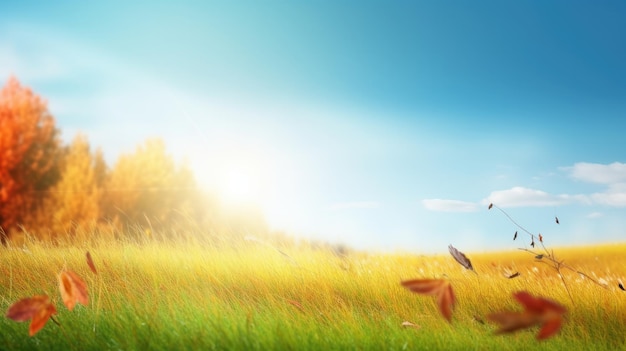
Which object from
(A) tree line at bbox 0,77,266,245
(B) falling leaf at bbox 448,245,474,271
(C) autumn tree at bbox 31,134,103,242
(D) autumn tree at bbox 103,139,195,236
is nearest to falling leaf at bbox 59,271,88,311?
(B) falling leaf at bbox 448,245,474,271

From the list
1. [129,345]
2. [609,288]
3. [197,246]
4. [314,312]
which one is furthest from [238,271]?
[609,288]

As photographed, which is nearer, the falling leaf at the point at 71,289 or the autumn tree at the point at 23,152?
the falling leaf at the point at 71,289

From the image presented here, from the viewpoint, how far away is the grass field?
3.04m

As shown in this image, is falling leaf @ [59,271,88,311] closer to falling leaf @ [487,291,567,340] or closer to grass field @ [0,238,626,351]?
grass field @ [0,238,626,351]

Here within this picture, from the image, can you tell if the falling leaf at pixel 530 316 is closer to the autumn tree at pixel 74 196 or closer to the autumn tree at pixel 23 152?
the autumn tree at pixel 74 196

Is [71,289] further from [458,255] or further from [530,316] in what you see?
[530,316]

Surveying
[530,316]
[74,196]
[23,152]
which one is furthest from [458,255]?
[23,152]

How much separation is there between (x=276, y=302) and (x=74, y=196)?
16.7 meters

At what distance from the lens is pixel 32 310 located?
212cm

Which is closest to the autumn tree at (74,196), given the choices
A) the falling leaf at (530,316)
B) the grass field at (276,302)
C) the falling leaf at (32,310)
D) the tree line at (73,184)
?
the tree line at (73,184)

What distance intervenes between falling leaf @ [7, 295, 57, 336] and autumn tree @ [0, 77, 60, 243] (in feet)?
63.1

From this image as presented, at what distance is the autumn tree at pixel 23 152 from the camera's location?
19.3m

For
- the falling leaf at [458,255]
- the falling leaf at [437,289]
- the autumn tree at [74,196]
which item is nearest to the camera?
the falling leaf at [437,289]

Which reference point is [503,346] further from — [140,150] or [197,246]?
[140,150]
